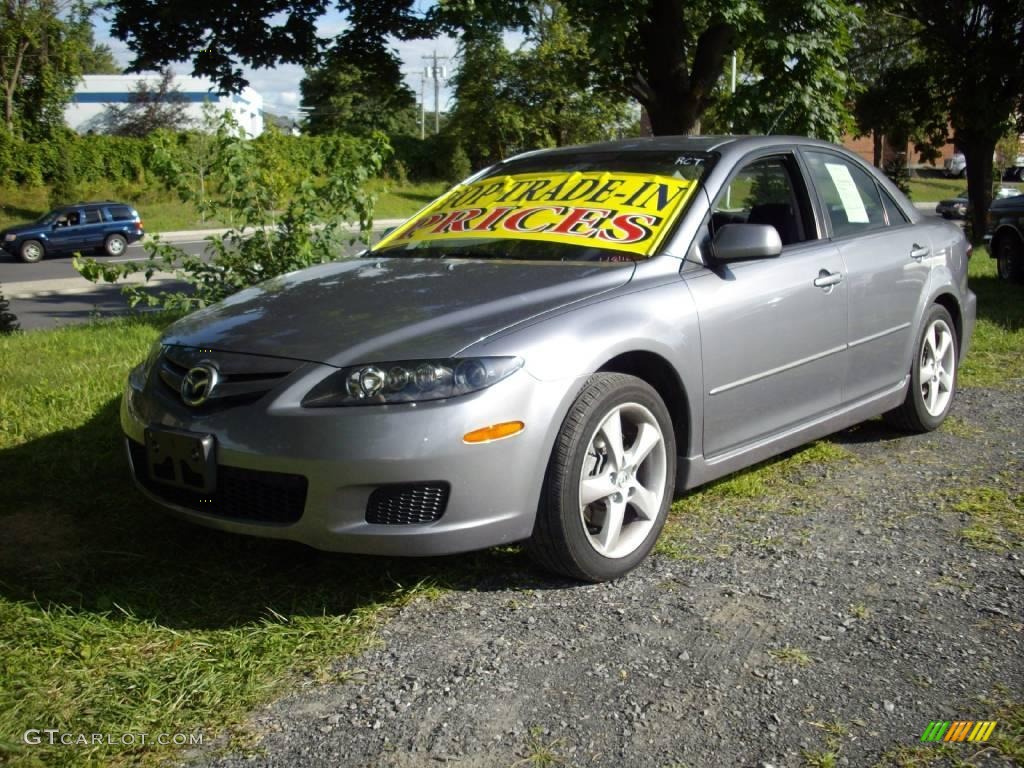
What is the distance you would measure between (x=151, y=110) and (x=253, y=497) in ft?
160

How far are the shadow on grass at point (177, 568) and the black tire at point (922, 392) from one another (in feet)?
8.39

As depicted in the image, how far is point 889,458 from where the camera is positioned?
516 cm

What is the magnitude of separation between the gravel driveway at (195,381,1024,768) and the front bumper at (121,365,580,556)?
1.03 ft

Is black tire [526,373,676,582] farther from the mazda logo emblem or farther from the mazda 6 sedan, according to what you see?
the mazda logo emblem

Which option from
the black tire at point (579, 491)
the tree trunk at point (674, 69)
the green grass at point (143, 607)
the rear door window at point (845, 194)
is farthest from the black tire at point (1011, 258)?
the green grass at point (143, 607)

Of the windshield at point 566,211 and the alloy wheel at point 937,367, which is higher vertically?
the windshield at point 566,211

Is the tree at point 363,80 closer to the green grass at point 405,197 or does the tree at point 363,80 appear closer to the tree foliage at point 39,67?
the green grass at point 405,197

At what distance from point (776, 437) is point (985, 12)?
65.7 ft

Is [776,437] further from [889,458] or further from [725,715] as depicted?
[725,715]

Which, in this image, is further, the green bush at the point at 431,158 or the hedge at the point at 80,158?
the green bush at the point at 431,158

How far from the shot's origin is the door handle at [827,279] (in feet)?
14.9

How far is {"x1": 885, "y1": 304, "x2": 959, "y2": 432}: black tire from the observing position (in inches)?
209

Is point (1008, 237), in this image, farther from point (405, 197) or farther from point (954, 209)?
point (405, 197)

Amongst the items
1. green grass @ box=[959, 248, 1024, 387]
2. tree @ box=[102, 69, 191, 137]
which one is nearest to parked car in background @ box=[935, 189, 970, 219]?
green grass @ box=[959, 248, 1024, 387]
